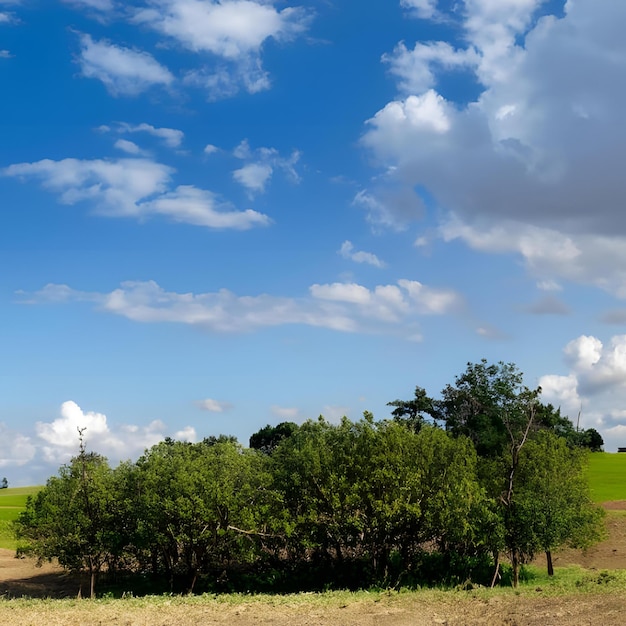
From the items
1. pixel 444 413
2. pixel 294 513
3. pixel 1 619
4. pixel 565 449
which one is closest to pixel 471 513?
pixel 294 513

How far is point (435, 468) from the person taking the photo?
45.6 metres

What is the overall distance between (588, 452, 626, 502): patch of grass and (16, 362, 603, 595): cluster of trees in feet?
78.5

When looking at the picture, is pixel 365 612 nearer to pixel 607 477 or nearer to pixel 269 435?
pixel 607 477

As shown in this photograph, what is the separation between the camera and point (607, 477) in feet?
348

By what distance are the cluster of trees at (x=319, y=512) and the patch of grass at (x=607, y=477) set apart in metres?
23.9

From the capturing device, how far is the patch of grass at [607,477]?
85.4 meters

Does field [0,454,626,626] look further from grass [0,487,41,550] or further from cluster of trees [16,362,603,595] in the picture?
grass [0,487,41,550]

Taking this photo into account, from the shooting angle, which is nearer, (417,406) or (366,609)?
(366,609)

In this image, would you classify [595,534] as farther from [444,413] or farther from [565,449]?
[444,413]

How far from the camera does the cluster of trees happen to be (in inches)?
1661

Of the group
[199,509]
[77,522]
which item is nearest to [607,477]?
[199,509]

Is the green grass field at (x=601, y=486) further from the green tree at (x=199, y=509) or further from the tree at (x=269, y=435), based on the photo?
the tree at (x=269, y=435)

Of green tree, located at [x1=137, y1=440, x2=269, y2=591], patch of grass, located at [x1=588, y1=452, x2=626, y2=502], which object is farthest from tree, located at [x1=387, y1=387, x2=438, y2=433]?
green tree, located at [x1=137, y1=440, x2=269, y2=591]

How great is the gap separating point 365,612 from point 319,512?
13670 mm
